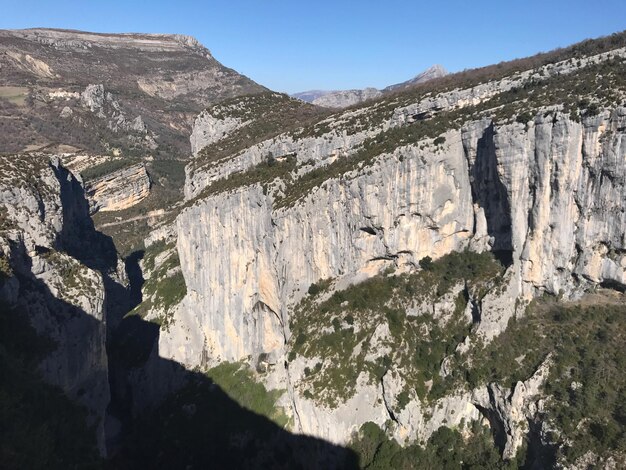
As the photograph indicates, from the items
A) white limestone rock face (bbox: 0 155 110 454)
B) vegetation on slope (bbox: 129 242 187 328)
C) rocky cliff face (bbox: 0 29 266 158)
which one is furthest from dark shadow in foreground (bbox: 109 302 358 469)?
rocky cliff face (bbox: 0 29 266 158)

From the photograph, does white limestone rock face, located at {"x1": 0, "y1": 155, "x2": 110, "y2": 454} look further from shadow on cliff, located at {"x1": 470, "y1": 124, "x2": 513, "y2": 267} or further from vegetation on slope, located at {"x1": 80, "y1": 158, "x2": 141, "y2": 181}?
vegetation on slope, located at {"x1": 80, "y1": 158, "x2": 141, "y2": 181}

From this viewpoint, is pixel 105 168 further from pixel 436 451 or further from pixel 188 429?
pixel 436 451

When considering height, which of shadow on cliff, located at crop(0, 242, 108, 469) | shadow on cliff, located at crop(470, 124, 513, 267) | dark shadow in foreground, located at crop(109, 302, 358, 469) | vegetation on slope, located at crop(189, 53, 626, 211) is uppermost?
vegetation on slope, located at crop(189, 53, 626, 211)

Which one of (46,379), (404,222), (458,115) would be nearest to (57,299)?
(46,379)

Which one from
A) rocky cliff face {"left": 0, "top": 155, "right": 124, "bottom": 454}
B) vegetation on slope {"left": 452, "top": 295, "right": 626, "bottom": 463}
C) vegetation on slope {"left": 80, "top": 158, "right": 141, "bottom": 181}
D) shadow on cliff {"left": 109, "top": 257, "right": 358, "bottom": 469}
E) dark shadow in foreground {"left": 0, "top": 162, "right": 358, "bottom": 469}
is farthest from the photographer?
vegetation on slope {"left": 80, "top": 158, "right": 141, "bottom": 181}

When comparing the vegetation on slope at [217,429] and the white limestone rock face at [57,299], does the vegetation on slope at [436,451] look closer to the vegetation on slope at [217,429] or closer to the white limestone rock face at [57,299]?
the vegetation on slope at [217,429]

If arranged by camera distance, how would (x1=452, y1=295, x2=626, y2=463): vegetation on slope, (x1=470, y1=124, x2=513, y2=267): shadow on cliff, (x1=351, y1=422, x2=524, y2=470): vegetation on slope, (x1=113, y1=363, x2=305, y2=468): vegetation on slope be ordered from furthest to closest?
1. (x1=113, y1=363, x2=305, y2=468): vegetation on slope
2. (x1=470, y1=124, x2=513, y2=267): shadow on cliff
3. (x1=351, y1=422, x2=524, y2=470): vegetation on slope
4. (x1=452, y1=295, x2=626, y2=463): vegetation on slope

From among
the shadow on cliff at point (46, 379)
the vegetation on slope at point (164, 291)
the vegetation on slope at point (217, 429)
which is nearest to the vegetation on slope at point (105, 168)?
the vegetation on slope at point (164, 291)
